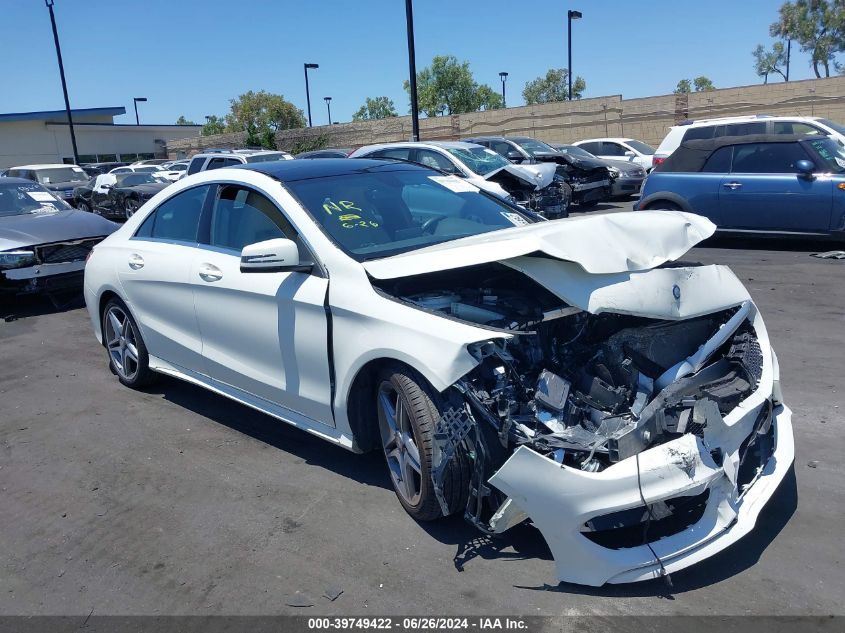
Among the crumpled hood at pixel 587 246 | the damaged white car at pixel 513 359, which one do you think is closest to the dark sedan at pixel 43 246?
the damaged white car at pixel 513 359

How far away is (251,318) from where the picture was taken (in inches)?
176

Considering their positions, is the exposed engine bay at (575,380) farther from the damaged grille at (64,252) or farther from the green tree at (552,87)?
the green tree at (552,87)

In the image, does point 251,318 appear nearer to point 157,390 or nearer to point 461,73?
point 157,390

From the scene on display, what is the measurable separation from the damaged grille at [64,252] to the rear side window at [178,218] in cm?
401

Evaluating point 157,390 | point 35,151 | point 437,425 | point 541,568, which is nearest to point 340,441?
point 437,425

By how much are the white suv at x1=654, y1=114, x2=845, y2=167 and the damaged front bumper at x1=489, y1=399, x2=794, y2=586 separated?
1012 cm

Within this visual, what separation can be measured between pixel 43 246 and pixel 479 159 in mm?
8012

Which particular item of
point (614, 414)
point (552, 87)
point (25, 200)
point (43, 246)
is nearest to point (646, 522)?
point (614, 414)

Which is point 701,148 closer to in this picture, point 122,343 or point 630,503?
point 122,343

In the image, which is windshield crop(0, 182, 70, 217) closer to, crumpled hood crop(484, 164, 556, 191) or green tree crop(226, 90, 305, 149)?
crumpled hood crop(484, 164, 556, 191)

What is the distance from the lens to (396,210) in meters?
4.65

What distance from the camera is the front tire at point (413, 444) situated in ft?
11.1

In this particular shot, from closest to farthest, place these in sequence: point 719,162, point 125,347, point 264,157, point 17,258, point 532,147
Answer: point 125,347
point 17,258
point 719,162
point 264,157
point 532,147

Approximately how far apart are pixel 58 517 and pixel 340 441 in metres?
1.64
